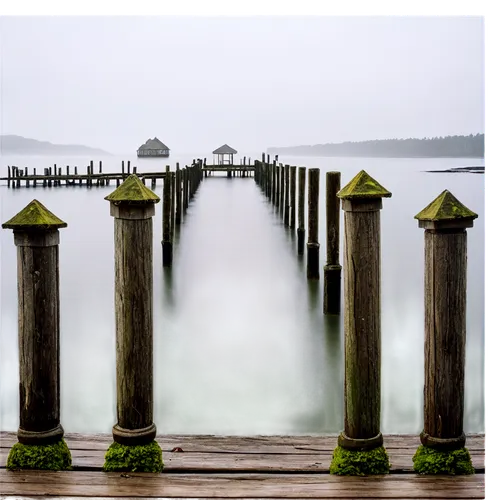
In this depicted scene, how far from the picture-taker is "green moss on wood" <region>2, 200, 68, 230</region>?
2.36m

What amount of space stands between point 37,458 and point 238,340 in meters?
4.74

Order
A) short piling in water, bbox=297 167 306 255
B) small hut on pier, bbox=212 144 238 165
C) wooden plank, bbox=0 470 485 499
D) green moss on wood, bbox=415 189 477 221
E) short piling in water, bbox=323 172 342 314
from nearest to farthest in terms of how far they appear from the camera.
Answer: wooden plank, bbox=0 470 485 499
green moss on wood, bbox=415 189 477 221
short piling in water, bbox=323 172 342 314
short piling in water, bbox=297 167 306 255
small hut on pier, bbox=212 144 238 165

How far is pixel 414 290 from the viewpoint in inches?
404

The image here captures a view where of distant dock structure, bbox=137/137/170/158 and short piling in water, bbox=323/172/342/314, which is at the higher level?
distant dock structure, bbox=137/137/170/158

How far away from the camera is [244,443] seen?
8.92ft

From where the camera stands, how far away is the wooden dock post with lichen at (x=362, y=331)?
2.37 metres

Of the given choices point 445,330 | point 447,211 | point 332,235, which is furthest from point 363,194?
point 332,235

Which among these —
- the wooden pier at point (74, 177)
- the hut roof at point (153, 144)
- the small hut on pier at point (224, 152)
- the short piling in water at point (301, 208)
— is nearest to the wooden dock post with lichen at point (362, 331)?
the short piling in water at point (301, 208)

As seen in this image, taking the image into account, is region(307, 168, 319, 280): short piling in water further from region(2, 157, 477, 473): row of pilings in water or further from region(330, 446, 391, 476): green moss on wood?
region(330, 446, 391, 476): green moss on wood

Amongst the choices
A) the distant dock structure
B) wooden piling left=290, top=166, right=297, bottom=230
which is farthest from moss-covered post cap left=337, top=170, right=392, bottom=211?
the distant dock structure

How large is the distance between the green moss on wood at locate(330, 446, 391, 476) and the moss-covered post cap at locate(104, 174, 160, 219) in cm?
101

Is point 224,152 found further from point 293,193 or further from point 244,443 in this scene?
point 244,443

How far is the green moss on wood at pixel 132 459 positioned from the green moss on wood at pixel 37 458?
15cm

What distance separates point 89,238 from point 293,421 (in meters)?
11.4
